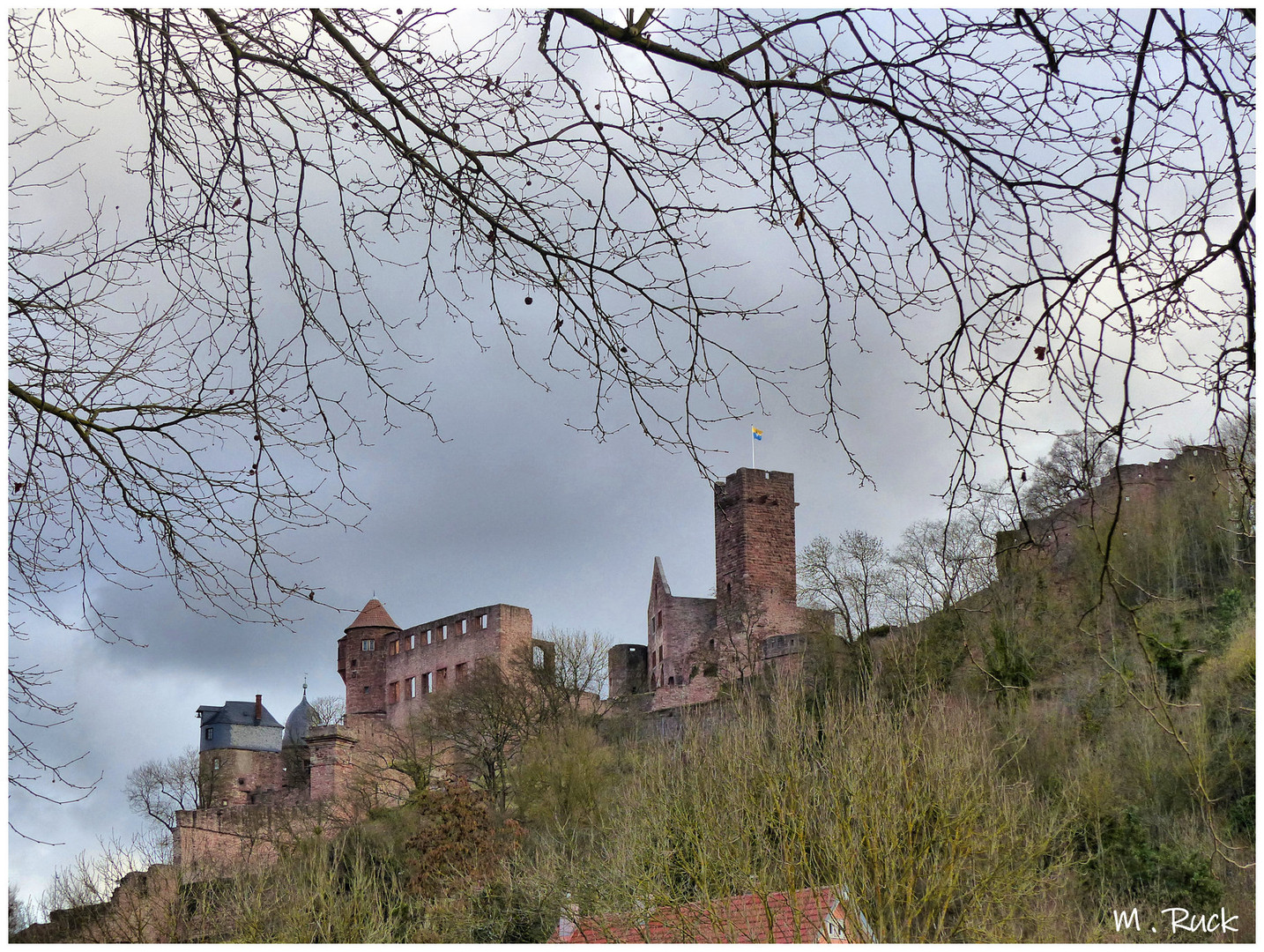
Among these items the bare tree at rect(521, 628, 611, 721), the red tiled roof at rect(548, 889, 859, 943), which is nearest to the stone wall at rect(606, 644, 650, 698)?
the bare tree at rect(521, 628, 611, 721)

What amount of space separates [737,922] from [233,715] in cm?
3455

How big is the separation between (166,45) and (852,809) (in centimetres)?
1080

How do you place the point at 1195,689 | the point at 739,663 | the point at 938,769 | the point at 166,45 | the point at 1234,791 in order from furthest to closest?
1. the point at 739,663
2. the point at 1195,689
3. the point at 1234,791
4. the point at 938,769
5. the point at 166,45

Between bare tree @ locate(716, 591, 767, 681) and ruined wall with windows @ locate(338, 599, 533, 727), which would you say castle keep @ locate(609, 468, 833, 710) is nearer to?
bare tree @ locate(716, 591, 767, 681)

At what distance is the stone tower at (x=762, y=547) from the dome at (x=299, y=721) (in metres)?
18.7

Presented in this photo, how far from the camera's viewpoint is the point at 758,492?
95.9ft

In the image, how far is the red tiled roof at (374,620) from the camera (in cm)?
3988

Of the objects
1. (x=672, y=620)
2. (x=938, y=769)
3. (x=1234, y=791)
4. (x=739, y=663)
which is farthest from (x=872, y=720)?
(x=672, y=620)

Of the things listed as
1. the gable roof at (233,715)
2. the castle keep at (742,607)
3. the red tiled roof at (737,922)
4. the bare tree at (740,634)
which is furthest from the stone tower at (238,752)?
the red tiled roof at (737,922)

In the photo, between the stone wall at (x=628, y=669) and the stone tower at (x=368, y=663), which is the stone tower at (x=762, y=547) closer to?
the stone wall at (x=628, y=669)

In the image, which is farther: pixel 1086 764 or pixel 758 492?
pixel 758 492

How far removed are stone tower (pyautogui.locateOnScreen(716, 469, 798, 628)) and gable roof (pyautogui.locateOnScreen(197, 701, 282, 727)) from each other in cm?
2124

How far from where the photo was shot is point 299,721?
43.8m

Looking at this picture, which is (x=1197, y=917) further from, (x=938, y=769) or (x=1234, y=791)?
(x=1234, y=791)
